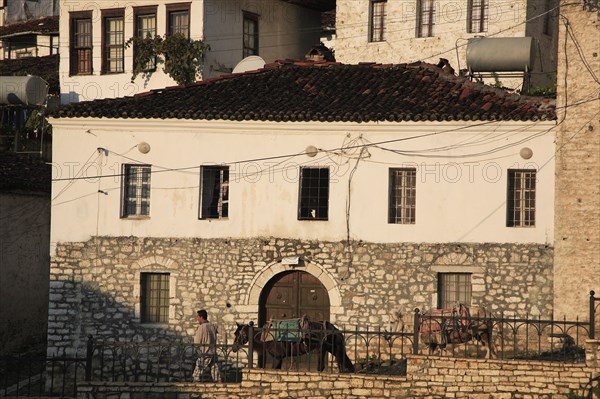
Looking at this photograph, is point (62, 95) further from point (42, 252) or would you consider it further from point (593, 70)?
point (593, 70)

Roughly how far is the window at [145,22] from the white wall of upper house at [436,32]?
5592 millimetres

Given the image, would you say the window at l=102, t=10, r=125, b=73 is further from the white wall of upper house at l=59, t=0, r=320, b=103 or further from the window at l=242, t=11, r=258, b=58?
the window at l=242, t=11, r=258, b=58

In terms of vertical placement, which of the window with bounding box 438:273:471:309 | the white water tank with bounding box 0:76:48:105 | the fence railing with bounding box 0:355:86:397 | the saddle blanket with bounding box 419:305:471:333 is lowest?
the fence railing with bounding box 0:355:86:397

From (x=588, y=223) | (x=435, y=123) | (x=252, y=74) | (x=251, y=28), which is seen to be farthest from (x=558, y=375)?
(x=251, y=28)

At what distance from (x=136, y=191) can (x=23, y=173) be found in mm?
Result: 6509

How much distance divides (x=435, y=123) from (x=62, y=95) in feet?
52.5

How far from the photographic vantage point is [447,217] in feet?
94.2

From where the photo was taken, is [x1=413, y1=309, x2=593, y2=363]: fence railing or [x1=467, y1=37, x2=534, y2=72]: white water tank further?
[x1=467, y1=37, x2=534, y2=72]: white water tank

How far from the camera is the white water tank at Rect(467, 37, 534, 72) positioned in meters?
32.4

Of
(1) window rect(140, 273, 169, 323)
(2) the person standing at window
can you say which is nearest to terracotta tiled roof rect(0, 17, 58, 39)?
(1) window rect(140, 273, 169, 323)

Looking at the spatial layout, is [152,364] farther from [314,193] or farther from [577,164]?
[577,164]

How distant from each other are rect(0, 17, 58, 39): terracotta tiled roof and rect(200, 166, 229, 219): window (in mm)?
21703

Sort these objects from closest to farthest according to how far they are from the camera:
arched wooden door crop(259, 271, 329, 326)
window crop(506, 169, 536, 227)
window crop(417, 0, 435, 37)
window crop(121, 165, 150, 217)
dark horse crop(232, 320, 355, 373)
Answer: dark horse crop(232, 320, 355, 373) → window crop(506, 169, 536, 227) → arched wooden door crop(259, 271, 329, 326) → window crop(121, 165, 150, 217) → window crop(417, 0, 435, 37)

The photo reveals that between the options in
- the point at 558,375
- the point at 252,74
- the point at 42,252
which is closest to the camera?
the point at 558,375
